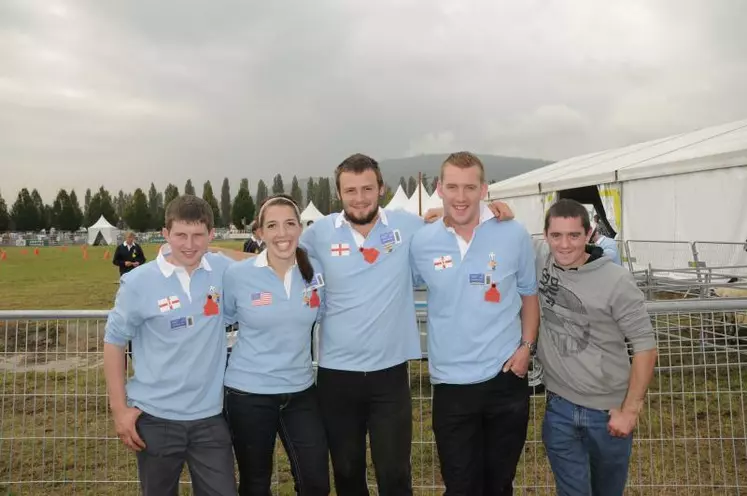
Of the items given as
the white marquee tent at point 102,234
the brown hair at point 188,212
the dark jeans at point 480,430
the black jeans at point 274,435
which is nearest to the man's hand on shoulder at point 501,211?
the dark jeans at point 480,430

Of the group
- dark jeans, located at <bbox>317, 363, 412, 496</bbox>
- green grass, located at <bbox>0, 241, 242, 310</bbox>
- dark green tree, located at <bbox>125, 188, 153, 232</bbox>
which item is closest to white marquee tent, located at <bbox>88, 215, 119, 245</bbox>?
dark green tree, located at <bbox>125, 188, 153, 232</bbox>

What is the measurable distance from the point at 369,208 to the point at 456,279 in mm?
580

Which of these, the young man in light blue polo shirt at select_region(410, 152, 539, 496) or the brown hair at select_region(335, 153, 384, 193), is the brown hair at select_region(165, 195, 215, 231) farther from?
the young man in light blue polo shirt at select_region(410, 152, 539, 496)

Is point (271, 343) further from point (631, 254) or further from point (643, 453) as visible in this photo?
point (631, 254)

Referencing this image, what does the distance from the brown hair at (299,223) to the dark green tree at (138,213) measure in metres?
89.5

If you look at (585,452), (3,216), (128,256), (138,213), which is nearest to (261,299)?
(585,452)

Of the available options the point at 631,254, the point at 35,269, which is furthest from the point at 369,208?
the point at 35,269

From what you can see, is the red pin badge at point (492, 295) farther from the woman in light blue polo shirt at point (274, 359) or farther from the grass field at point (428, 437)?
the grass field at point (428, 437)

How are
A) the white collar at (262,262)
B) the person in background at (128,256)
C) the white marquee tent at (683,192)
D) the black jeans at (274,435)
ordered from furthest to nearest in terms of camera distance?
the person in background at (128,256) → the white marquee tent at (683,192) → the white collar at (262,262) → the black jeans at (274,435)

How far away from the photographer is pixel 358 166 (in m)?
2.79

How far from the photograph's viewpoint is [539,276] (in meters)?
2.89

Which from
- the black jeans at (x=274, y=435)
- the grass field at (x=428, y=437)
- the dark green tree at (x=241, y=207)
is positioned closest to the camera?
the black jeans at (x=274, y=435)

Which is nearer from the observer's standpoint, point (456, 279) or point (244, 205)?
point (456, 279)

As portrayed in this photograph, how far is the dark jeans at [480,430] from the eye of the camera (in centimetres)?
271
